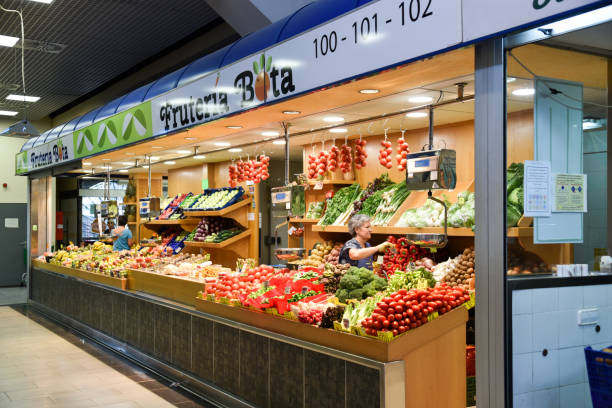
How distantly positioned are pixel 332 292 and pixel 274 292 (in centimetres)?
51

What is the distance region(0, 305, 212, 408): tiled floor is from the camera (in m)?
5.62

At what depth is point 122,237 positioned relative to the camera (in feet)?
39.0

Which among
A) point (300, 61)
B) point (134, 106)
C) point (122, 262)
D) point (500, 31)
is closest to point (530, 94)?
point (500, 31)

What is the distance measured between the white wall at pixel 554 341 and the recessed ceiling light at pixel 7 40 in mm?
10256

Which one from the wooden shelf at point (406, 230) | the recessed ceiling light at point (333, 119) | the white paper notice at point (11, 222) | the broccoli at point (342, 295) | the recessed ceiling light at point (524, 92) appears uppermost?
the recessed ceiling light at point (333, 119)

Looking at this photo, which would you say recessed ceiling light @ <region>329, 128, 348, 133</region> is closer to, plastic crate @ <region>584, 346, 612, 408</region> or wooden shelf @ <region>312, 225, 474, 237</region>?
wooden shelf @ <region>312, 225, 474, 237</region>

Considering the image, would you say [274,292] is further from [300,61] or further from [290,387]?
[300,61]

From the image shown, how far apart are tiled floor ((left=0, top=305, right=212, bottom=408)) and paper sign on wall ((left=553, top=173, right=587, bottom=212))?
3.85 meters

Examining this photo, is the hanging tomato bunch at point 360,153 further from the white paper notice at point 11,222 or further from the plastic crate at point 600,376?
the white paper notice at point 11,222

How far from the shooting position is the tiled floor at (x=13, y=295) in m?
13.5

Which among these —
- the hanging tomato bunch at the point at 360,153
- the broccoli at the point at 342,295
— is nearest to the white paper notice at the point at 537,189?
the broccoli at the point at 342,295

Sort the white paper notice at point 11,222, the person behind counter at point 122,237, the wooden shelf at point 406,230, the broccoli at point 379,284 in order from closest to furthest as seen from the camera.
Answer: the broccoli at point 379,284 < the wooden shelf at point 406,230 < the person behind counter at point 122,237 < the white paper notice at point 11,222

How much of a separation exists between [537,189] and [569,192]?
0.23 metres

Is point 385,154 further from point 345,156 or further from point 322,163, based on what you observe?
point 322,163
